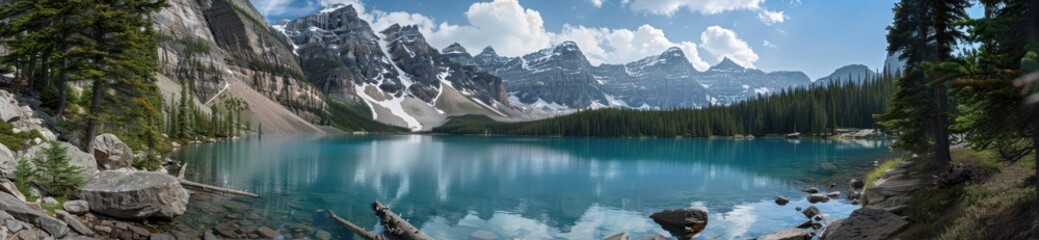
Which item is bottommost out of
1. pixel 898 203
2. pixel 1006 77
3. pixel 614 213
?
pixel 614 213

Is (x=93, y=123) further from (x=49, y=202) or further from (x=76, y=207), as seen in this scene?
(x=49, y=202)

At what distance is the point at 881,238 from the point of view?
14.1 metres

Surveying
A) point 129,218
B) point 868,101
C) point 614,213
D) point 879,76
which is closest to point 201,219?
point 129,218

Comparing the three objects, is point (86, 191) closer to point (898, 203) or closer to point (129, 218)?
point (129, 218)

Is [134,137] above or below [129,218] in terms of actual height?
above

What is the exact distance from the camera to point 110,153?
29500mm

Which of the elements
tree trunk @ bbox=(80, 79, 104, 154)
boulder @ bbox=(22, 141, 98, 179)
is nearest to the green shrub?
boulder @ bbox=(22, 141, 98, 179)

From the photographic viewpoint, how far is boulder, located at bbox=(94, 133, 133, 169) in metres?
28.3

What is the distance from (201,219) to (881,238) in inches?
920

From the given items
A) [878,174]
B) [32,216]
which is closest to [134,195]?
[32,216]

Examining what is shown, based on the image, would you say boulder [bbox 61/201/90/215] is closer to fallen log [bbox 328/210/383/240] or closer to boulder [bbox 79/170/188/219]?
boulder [bbox 79/170/188/219]

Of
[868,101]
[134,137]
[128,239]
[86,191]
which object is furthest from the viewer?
[868,101]

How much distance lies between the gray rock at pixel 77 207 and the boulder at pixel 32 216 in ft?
10.4

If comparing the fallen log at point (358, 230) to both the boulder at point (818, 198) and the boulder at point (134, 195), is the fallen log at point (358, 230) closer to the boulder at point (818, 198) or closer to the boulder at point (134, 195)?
the boulder at point (134, 195)
